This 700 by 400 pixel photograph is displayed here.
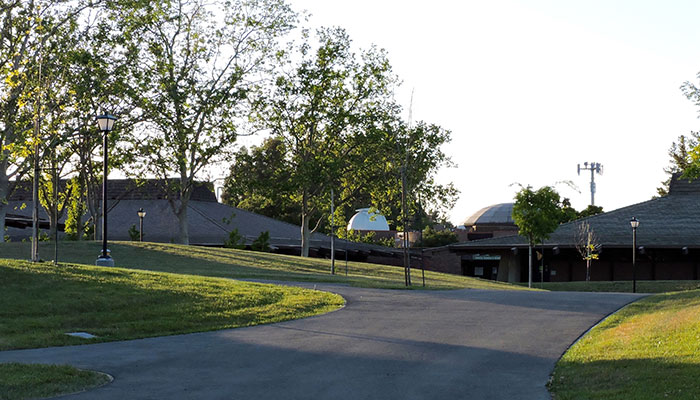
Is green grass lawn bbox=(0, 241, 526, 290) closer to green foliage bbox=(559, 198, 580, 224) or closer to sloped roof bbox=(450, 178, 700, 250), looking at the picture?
sloped roof bbox=(450, 178, 700, 250)

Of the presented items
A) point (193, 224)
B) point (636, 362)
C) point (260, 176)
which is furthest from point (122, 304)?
point (193, 224)

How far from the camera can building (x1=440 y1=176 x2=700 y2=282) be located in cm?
4554

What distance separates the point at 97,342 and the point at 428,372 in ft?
20.3

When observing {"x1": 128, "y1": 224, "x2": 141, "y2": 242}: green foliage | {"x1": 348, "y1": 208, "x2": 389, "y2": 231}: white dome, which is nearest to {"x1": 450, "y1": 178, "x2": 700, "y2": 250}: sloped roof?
{"x1": 348, "y1": 208, "x2": 389, "y2": 231}: white dome

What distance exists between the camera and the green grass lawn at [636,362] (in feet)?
29.8

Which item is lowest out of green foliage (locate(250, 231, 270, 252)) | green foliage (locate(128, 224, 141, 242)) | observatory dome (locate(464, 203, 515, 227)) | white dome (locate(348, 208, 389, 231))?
green foliage (locate(250, 231, 270, 252))

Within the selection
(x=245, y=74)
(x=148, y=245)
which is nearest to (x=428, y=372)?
(x=148, y=245)

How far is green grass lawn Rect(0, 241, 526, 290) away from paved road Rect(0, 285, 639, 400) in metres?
11.8

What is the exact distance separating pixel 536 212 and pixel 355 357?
106 ft

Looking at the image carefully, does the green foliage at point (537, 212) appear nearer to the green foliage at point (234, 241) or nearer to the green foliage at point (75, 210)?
the green foliage at point (234, 241)

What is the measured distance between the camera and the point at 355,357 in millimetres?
12117

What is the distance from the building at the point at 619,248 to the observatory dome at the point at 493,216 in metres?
27.8

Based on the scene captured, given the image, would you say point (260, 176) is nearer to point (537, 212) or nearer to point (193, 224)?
point (193, 224)

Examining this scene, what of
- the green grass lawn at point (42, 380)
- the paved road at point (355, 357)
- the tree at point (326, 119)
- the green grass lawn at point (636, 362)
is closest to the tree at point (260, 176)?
the tree at point (326, 119)
